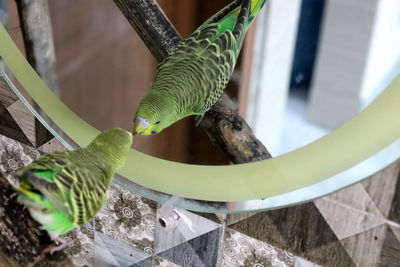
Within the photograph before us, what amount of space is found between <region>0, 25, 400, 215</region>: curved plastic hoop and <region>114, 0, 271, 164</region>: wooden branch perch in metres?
0.01

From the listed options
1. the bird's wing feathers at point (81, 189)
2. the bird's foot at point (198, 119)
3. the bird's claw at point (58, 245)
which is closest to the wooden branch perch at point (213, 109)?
the bird's foot at point (198, 119)

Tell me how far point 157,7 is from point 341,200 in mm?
216

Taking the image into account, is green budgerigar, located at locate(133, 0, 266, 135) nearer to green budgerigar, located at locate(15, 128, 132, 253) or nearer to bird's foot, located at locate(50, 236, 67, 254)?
green budgerigar, located at locate(15, 128, 132, 253)

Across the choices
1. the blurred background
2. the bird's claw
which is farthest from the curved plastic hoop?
the bird's claw

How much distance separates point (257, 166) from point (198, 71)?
0.30 feet

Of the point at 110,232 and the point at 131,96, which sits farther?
the point at 110,232

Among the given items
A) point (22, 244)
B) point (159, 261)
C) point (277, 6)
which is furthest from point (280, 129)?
point (22, 244)

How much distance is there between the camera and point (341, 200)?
16.8 inches

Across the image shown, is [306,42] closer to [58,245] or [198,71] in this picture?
[198,71]

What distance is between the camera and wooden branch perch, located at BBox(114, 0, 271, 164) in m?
0.41

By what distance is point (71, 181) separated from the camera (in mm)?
350

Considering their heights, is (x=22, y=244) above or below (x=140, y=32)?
below

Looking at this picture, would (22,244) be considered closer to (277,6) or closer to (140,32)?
(140,32)

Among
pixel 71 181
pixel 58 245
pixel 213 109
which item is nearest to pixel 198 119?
pixel 213 109
